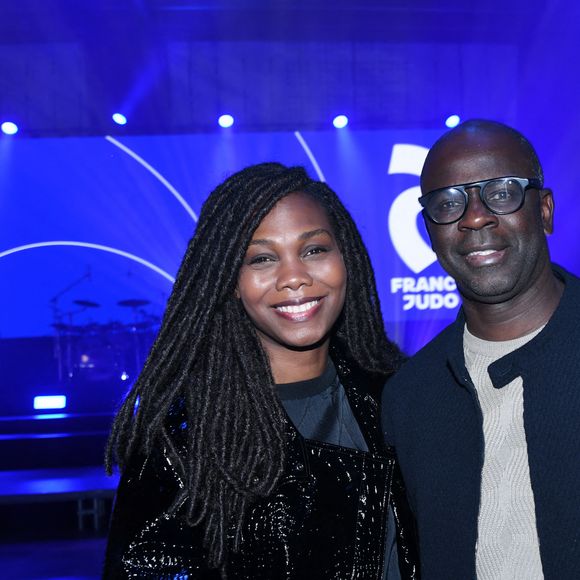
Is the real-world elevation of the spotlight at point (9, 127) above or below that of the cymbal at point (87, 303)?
above

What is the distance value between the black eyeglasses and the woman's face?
0.33 m

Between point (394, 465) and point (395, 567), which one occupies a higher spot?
point (394, 465)

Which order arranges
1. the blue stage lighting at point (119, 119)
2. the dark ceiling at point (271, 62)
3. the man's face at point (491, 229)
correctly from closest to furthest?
the man's face at point (491, 229)
the dark ceiling at point (271, 62)
the blue stage lighting at point (119, 119)

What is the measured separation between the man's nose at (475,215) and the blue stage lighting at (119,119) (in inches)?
217

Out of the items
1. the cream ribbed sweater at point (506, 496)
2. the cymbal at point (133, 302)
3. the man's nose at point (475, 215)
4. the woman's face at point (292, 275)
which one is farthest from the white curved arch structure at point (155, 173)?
the cream ribbed sweater at point (506, 496)

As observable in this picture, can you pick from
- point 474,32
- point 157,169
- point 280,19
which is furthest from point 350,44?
point 157,169

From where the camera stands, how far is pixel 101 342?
6.96 meters

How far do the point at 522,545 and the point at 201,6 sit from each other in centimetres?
553

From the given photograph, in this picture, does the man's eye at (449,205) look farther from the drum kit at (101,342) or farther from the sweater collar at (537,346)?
the drum kit at (101,342)

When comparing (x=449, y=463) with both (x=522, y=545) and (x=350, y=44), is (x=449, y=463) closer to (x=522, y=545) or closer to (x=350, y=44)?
(x=522, y=545)

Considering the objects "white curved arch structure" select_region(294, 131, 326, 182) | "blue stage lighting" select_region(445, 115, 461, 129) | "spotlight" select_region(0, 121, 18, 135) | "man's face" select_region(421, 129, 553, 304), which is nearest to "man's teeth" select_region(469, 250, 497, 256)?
"man's face" select_region(421, 129, 553, 304)

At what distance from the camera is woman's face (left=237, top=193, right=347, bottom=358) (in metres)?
1.89

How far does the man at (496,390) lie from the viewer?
1.52 metres

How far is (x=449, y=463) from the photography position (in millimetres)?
1703
